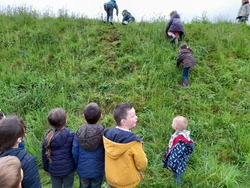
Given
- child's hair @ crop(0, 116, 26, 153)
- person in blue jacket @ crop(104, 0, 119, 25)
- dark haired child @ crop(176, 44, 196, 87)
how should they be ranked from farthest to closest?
person in blue jacket @ crop(104, 0, 119, 25)
dark haired child @ crop(176, 44, 196, 87)
child's hair @ crop(0, 116, 26, 153)

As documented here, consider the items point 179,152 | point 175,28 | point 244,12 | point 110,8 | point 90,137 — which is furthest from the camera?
point 244,12

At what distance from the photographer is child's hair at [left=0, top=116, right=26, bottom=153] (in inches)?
103

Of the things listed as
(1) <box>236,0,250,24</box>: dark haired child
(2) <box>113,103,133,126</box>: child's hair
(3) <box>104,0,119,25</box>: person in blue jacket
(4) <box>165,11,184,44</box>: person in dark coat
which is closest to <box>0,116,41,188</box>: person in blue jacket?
(2) <box>113,103,133,126</box>: child's hair

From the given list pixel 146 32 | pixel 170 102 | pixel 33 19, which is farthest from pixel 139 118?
pixel 33 19

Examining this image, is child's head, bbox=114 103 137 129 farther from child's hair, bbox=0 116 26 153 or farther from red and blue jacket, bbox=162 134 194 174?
child's hair, bbox=0 116 26 153

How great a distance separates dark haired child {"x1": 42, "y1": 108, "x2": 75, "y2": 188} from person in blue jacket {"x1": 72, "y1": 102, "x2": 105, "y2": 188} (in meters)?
0.10

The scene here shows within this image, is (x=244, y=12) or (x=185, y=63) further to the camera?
(x=244, y=12)

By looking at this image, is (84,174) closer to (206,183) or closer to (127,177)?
(127,177)

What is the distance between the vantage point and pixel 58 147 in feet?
10.7

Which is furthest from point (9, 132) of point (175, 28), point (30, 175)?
point (175, 28)

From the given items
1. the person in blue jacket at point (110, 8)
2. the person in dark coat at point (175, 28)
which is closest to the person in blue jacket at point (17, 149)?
the person in dark coat at point (175, 28)

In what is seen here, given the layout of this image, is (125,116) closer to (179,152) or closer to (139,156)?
(139,156)

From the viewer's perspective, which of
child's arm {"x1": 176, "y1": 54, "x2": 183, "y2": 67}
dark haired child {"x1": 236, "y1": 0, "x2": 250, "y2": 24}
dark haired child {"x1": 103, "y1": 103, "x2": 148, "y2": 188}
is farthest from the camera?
dark haired child {"x1": 236, "y1": 0, "x2": 250, "y2": 24}

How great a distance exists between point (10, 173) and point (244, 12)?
10.8m
